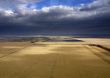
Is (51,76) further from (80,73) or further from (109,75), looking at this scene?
(109,75)

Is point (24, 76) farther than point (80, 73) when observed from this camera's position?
No

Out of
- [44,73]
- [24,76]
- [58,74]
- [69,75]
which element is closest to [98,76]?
[69,75]

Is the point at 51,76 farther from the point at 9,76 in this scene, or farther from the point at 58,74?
the point at 9,76

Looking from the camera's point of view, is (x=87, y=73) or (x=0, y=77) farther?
(x=87, y=73)

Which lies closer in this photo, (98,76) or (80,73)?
(98,76)

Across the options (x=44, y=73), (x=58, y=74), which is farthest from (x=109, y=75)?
(x=44, y=73)

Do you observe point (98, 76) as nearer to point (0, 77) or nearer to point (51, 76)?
point (51, 76)

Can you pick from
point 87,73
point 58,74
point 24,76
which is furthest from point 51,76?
point 87,73
